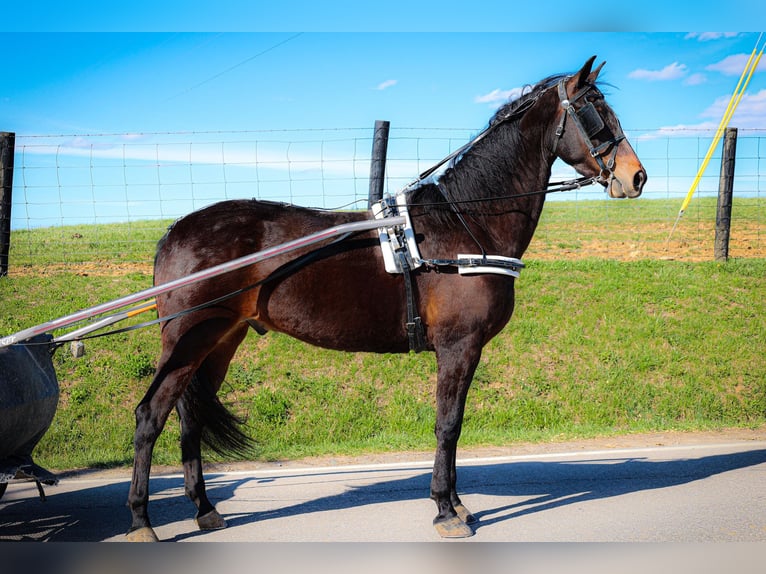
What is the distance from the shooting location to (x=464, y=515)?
4414 millimetres

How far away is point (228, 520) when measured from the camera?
15.0 feet

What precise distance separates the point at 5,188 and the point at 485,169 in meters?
7.17

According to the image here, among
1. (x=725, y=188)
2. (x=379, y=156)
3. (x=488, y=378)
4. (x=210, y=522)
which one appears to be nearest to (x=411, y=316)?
(x=210, y=522)

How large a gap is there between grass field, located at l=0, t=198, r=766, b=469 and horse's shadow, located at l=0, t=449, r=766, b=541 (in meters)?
0.91

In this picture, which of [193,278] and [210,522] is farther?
[210,522]

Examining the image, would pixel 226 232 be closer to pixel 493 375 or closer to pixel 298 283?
pixel 298 283

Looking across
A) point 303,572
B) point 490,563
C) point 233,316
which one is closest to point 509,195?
point 233,316

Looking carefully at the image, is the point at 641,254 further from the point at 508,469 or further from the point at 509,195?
the point at 509,195

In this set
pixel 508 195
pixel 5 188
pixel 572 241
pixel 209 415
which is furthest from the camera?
pixel 572 241

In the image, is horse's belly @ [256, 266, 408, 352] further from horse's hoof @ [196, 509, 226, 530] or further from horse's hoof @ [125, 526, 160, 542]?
horse's hoof @ [125, 526, 160, 542]

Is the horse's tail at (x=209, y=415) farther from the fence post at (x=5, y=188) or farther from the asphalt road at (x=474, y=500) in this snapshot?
the fence post at (x=5, y=188)

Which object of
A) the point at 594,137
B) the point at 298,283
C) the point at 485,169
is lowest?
the point at 298,283

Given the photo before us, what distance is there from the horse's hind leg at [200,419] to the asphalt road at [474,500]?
0.49 feet

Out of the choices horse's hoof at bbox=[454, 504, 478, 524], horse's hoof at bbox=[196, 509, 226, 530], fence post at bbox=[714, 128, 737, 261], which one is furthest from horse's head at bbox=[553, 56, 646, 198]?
fence post at bbox=[714, 128, 737, 261]
